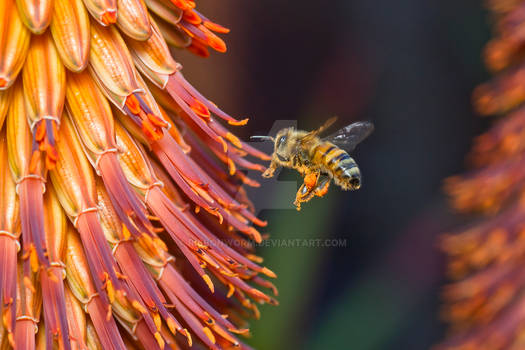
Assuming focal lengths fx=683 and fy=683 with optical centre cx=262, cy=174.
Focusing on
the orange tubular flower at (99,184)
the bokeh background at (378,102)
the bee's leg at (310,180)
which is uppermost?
the bokeh background at (378,102)

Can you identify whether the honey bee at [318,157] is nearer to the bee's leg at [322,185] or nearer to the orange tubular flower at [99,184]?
the bee's leg at [322,185]

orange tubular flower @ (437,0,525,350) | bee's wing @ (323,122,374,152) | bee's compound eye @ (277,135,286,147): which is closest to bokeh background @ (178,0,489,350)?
orange tubular flower @ (437,0,525,350)

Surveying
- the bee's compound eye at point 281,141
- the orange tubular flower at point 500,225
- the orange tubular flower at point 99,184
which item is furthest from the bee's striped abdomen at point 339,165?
the orange tubular flower at point 500,225

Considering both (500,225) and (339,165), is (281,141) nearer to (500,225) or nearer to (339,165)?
(339,165)

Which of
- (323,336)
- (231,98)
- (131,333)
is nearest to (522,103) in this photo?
(131,333)

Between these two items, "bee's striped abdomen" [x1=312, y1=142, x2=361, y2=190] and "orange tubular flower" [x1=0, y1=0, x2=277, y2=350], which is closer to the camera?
"orange tubular flower" [x1=0, y1=0, x2=277, y2=350]

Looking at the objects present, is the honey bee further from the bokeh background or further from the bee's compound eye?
the bokeh background

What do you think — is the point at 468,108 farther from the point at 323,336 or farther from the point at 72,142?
the point at 72,142

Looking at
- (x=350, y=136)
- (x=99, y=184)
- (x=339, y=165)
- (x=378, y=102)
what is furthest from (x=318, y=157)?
(x=378, y=102)
